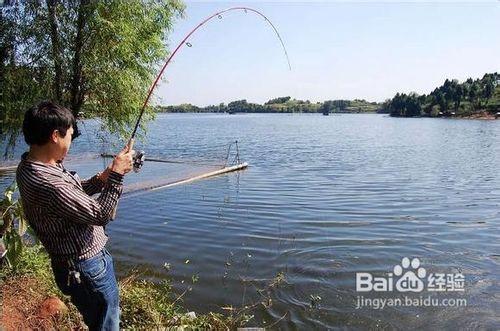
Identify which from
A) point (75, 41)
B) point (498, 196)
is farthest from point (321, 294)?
point (498, 196)

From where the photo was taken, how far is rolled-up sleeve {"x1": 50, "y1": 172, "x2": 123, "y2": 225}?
303 cm

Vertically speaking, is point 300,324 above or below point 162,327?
below

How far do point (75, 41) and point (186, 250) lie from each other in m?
6.26

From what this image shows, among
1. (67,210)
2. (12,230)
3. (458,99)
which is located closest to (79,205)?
(67,210)

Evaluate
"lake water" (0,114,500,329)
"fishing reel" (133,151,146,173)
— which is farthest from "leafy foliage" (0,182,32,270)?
"lake water" (0,114,500,329)

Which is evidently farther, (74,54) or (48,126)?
(74,54)

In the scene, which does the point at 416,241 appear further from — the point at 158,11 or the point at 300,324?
the point at 158,11

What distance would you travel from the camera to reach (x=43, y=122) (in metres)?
3.09

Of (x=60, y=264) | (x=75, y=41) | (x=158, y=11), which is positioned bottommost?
(x=60, y=264)

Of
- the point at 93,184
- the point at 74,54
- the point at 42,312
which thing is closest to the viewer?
the point at 93,184

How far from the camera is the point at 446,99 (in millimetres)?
164375

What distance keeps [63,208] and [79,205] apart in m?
0.11

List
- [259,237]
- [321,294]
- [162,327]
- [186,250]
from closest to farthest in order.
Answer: [162,327], [321,294], [186,250], [259,237]

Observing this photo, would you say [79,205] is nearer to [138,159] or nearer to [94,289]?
[94,289]
